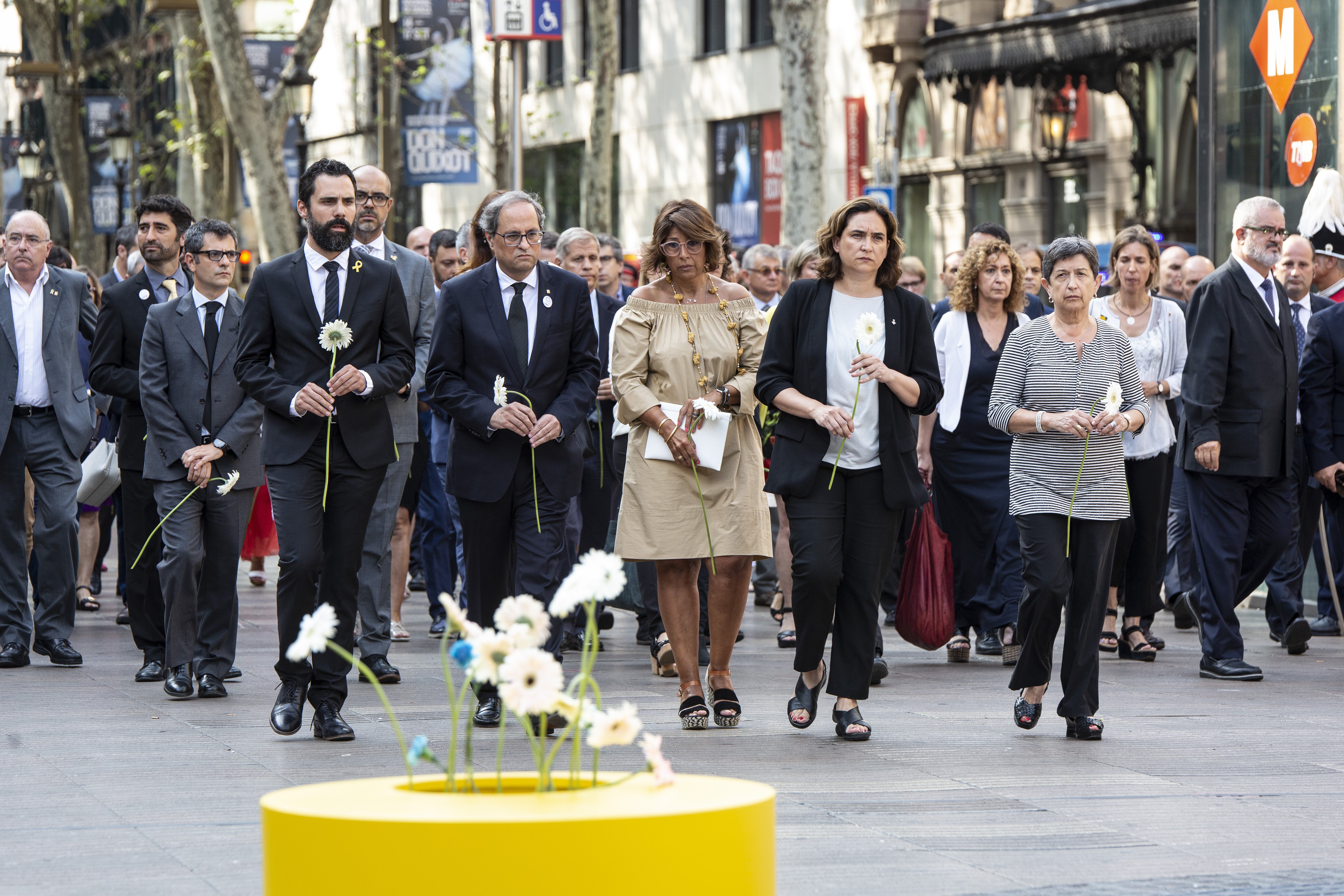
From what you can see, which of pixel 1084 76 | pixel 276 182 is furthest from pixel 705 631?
pixel 1084 76

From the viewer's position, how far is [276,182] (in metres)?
25.8

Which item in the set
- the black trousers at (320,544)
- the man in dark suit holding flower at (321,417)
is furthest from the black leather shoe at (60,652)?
the black trousers at (320,544)

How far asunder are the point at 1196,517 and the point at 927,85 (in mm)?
22500

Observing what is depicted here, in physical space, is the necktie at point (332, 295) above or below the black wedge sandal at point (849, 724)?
above

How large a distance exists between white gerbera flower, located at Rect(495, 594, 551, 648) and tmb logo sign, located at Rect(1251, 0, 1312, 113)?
10705mm

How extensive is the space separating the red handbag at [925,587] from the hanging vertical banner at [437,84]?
1939 centimetres

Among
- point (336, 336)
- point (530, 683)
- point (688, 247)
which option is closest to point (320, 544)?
point (336, 336)

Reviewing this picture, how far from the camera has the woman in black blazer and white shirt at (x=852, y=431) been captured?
7.90 meters

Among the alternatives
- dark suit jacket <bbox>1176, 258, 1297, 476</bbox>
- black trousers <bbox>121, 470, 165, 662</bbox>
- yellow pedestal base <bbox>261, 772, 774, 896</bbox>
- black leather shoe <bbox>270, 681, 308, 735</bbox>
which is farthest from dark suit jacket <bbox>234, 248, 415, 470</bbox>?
dark suit jacket <bbox>1176, 258, 1297, 476</bbox>

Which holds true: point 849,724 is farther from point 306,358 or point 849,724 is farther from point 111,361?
point 111,361

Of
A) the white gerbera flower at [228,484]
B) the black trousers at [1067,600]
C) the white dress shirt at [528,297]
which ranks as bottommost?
the black trousers at [1067,600]

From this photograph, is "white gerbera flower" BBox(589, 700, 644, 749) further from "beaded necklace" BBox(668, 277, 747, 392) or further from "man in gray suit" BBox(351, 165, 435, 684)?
"man in gray suit" BBox(351, 165, 435, 684)

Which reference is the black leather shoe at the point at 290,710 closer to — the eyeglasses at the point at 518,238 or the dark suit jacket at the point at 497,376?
the dark suit jacket at the point at 497,376

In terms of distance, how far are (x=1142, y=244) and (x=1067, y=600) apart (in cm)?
303
